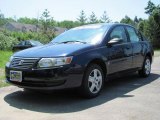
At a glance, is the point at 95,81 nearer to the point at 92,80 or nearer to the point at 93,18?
the point at 92,80

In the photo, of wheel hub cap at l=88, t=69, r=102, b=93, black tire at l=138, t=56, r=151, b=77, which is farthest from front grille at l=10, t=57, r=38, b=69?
black tire at l=138, t=56, r=151, b=77

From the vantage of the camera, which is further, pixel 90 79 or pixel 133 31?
pixel 133 31

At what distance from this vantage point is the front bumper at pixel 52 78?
227 inches

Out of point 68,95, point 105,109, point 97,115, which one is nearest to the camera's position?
point 97,115

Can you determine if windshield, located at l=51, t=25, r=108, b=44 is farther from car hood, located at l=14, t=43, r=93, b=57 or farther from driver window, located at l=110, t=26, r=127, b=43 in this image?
car hood, located at l=14, t=43, r=93, b=57

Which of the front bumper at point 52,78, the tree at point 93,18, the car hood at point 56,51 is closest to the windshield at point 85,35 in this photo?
the car hood at point 56,51

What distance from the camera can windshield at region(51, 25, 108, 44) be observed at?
696 centimetres

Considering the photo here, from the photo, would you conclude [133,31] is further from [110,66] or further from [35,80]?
[35,80]

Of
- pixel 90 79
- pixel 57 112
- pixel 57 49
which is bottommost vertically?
pixel 57 112

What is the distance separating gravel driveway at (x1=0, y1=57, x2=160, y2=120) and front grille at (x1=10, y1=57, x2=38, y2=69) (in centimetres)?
71

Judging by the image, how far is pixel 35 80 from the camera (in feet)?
19.1

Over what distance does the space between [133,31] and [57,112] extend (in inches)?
161

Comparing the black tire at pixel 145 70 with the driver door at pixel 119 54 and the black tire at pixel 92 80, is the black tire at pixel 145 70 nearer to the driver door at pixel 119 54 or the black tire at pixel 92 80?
the driver door at pixel 119 54

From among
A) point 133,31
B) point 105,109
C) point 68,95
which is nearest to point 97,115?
point 105,109
